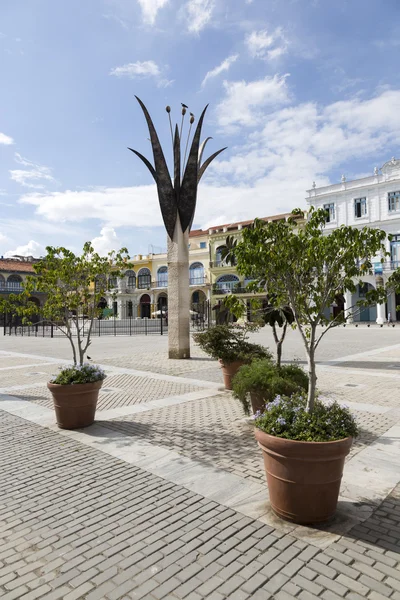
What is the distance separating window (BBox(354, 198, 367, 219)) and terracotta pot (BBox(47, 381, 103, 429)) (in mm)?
38044

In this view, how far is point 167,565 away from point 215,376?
774 centimetres

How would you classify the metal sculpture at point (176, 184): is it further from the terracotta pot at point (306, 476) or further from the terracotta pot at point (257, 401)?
the terracotta pot at point (306, 476)

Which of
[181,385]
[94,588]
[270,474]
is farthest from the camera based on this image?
[181,385]

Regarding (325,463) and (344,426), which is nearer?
(325,463)

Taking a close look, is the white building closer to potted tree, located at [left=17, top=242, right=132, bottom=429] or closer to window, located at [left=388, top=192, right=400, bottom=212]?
window, located at [left=388, top=192, right=400, bottom=212]

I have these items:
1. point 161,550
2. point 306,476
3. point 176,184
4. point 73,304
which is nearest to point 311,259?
point 306,476

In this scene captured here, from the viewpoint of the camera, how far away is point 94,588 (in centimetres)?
258

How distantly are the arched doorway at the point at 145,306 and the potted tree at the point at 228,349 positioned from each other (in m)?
44.5

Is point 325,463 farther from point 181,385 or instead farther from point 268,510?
point 181,385

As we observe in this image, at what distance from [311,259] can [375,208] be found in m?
38.6

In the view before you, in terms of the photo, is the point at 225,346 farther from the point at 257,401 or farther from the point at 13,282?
the point at 13,282

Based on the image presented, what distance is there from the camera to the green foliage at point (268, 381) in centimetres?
561

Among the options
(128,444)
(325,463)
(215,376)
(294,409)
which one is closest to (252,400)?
(128,444)

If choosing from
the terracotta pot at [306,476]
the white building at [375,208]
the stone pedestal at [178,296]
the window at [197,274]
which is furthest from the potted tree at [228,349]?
the window at [197,274]
